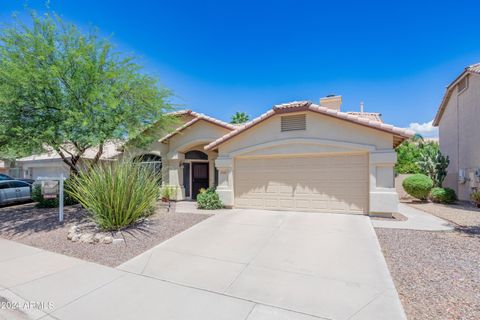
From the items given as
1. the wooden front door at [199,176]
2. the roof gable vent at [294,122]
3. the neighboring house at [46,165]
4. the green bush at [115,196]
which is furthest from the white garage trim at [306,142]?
the neighboring house at [46,165]

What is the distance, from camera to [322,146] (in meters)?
9.83

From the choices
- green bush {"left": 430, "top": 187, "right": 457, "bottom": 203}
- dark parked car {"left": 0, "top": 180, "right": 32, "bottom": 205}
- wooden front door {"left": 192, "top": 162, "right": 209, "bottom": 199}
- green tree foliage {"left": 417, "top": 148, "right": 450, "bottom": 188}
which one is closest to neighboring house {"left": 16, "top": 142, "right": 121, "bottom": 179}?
dark parked car {"left": 0, "top": 180, "right": 32, "bottom": 205}

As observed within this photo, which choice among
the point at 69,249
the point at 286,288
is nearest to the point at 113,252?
the point at 69,249

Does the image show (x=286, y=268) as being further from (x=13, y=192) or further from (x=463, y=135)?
(x=13, y=192)

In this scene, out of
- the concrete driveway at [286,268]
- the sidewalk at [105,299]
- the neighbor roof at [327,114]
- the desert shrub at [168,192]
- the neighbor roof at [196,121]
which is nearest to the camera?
the sidewalk at [105,299]

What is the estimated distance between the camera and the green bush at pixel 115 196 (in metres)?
7.05

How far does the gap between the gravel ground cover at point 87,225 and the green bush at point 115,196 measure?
46 cm

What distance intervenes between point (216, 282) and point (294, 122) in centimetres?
764

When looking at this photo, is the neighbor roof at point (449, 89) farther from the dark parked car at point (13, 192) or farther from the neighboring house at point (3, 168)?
the neighboring house at point (3, 168)

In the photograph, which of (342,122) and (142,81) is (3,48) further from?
(342,122)

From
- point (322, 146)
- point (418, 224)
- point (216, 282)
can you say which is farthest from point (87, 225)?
point (418, 224)

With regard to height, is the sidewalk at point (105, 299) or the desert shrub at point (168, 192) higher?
the desert shrub at point (168, 192)

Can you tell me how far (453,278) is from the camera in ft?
14.4

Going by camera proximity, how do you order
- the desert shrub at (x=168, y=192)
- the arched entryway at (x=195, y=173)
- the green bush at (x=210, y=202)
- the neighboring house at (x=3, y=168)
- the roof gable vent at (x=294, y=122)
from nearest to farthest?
1. the roof gable vent at (x=294, y=122)
2. the green bush at (x=210, y=202)
3. the desert shrub at (x=168, y=192)
4. the arched entryway at (x=195, y=173)
5. the neighboring house at (x=3, y=168)
